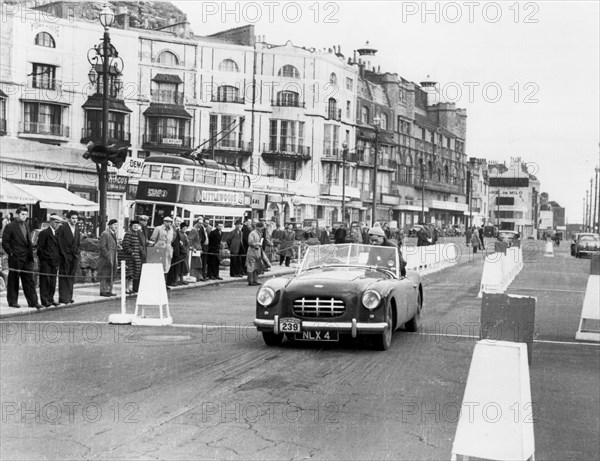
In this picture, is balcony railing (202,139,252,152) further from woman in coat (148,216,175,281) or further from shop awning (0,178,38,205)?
woman in coat (148,216,175,281)

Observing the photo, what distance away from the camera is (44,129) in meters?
55.6

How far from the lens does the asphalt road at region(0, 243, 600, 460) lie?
Answer: 19.2ft

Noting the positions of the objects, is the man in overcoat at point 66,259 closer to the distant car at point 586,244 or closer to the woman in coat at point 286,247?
the woman in coat at point 286,247

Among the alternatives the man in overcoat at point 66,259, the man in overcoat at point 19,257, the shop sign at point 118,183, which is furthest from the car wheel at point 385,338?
the shop sign at point 118,183

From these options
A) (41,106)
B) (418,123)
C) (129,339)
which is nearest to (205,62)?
(41,106)

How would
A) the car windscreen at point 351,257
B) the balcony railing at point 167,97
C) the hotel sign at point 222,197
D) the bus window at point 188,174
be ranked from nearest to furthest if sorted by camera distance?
the car windscreen at point 351,257 < the bus window at point 188,174 < the hotel sign at point 222,197 < the balcony railing at point 167,97

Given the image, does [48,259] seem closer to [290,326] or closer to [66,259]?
[66,259]

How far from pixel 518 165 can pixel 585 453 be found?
160m

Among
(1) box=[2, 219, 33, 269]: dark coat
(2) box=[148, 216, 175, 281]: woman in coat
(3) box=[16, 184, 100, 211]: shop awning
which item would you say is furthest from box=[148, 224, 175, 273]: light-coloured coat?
(3) box=[16, 184, 100, 211]: shop awning

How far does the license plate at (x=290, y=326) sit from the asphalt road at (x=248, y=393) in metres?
0.29

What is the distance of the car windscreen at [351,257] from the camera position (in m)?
11.9

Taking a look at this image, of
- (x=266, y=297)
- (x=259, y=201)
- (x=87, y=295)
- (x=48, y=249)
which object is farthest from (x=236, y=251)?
(x=259, y=201)

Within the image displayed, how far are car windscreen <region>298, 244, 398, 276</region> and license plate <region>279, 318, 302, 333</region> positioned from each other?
1678 mm

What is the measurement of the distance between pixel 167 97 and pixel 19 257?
50228 mm
